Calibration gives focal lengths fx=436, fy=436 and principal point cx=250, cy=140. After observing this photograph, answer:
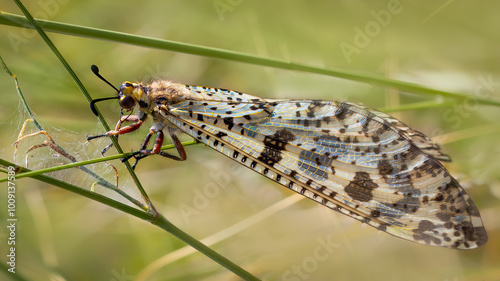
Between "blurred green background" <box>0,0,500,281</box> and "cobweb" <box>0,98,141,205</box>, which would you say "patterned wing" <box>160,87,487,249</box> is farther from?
"blurred green background" <box>0,0,500,281</box>

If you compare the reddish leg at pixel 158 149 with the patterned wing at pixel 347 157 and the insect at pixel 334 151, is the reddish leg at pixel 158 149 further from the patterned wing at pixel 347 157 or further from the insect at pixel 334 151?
the patterned wing at pixel 347 157

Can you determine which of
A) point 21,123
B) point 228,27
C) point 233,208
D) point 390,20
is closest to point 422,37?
point 390,20

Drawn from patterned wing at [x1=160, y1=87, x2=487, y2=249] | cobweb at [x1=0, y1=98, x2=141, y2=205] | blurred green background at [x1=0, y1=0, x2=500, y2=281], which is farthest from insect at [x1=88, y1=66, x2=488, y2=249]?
blurred green background at [x1=0, y1=0, x2=500, y2=281]

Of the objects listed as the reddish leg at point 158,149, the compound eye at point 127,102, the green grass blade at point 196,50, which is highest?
the green grass blade at point 196,50

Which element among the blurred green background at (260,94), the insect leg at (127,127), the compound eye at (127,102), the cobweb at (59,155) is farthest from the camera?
the blurred green background at (260,94)

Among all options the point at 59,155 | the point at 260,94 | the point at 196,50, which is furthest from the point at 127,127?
the point at 260,94

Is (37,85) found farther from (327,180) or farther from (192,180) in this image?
(327,180)

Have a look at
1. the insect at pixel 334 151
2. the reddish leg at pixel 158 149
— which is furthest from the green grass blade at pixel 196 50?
the reddish leg at pixel 158 149

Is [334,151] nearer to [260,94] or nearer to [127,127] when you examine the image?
[127,127]
